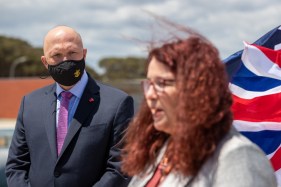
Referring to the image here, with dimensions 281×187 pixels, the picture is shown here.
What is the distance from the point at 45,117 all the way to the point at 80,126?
24 cm

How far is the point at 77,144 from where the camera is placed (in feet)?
10.8

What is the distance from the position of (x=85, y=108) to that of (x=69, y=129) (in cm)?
17

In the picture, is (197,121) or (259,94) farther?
(259,94)

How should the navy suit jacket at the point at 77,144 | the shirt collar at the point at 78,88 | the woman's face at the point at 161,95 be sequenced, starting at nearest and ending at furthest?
the woman's face at the point at 161,95
the navy suit jacket at the point at 77,144
the shirt collar at the point at 78,88

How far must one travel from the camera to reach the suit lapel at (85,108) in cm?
331

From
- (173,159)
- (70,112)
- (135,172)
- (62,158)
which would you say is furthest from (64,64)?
(173,159)

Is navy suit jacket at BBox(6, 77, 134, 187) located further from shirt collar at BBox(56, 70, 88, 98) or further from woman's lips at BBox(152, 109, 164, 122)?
woman's lips at BBox(152, 109, 164, 122)

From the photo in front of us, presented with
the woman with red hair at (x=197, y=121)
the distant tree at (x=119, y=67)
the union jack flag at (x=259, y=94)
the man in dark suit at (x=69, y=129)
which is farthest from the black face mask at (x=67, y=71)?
the distant tree at (x=119, y=67)

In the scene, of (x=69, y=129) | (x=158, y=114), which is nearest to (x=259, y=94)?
(x=69, y=129)

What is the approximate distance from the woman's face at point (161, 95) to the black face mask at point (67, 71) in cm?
126

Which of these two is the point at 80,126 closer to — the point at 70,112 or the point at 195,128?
the point at 70,112

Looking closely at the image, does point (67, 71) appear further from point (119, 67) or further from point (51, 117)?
point (119, 67)

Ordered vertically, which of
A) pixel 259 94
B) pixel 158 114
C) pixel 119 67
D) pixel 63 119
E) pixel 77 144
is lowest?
pixel 119 67

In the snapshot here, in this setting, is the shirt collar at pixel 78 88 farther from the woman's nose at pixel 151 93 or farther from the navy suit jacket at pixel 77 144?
the woman's nose at pixel 151 93
